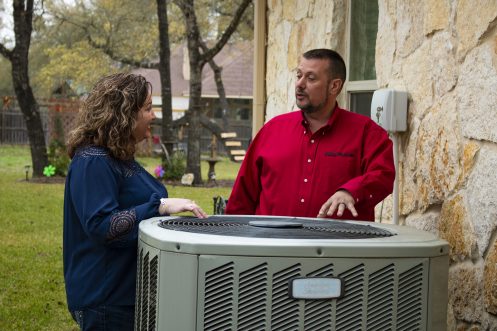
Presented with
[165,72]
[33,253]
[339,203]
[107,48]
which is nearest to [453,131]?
[339,203]

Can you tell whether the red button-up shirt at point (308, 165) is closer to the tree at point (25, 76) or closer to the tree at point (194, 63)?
the tree at point (194, 63)

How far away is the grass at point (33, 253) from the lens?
6.54m

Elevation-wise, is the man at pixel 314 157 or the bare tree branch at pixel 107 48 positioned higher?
the bare tree branch at pixel 107 48

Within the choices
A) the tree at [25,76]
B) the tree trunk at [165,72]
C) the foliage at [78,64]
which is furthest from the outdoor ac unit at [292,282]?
the foliage at [78,64]

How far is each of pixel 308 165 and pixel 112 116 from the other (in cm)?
97

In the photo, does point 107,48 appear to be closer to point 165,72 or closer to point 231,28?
point 165,72

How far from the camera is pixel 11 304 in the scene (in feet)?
22.6

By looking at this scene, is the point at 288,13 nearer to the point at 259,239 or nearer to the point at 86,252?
the point at 86,252

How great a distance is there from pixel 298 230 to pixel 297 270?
14.2 inches

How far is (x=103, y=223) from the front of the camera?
2.85m

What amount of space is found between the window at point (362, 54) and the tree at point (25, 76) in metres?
15.0

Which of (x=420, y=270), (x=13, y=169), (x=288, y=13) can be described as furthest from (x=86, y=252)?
(x=13, y=169)

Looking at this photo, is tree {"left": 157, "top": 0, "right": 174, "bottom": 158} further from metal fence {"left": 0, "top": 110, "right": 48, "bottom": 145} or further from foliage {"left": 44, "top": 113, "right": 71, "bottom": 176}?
metal fence {"left": 0, "top": 110, "right": 48, "bottom": 145}

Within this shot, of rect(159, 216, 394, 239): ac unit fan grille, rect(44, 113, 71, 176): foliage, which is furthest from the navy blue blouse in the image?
rect(44, 113, 71, 176): foliage
